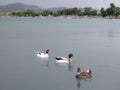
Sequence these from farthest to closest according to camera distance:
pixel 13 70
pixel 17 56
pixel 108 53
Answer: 1. pixel 108 53
2. pixel 17 56
3. pixel 13 70

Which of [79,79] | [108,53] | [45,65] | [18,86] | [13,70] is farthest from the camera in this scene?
[108,53]

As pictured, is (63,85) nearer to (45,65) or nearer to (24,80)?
(24,80)

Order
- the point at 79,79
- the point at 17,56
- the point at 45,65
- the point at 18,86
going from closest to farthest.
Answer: the point at 18,86 → the point at 79,79 → the point at 45,65 → the point at 17,56

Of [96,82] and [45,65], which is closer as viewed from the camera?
[96,82]

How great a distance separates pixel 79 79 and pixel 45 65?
5.61 meters

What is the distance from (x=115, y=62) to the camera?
30.4 m

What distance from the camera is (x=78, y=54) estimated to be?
35031 mm

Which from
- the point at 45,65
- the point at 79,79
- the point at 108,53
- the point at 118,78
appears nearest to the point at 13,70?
the point at 45,65

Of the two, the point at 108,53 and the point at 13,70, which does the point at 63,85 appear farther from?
the point at 108,53

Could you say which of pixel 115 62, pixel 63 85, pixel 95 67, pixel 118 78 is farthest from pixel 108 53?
pixel 63 85

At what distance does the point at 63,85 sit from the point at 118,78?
406 centimetres

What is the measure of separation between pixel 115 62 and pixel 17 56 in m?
8.89

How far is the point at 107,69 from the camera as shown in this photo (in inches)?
1076

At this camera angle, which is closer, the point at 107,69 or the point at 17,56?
the point at 107,69
